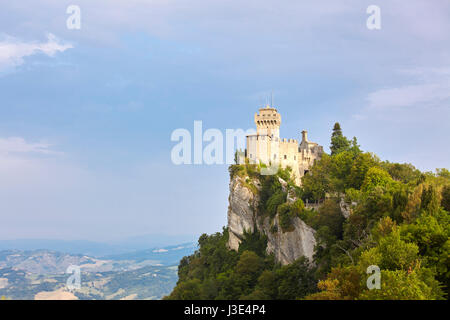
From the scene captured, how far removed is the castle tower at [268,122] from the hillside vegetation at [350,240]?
7062 millimetres

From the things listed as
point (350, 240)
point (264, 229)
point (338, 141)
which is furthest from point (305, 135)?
point (350, 240)

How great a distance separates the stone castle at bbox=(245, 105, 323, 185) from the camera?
259ft

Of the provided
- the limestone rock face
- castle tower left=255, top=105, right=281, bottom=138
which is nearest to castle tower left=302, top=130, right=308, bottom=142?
castle tower left=255, top=105, right=281, bottom=138

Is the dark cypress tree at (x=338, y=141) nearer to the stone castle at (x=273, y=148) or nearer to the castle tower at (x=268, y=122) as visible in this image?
the stone castle at (x=273, y=148)

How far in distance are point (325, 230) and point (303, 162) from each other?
30.3 metres

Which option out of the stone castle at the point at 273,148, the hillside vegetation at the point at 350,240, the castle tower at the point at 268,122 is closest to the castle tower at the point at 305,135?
the stone castle at the point at 273,148

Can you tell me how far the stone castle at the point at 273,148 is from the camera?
78938 millimetres

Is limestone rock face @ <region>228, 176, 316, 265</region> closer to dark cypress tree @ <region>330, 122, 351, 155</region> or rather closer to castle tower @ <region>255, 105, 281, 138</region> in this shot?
castle tower @ <region>255, 105, 281, 138</region>

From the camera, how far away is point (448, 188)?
140ft

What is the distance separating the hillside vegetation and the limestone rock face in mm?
1282

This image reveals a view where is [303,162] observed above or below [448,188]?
above
